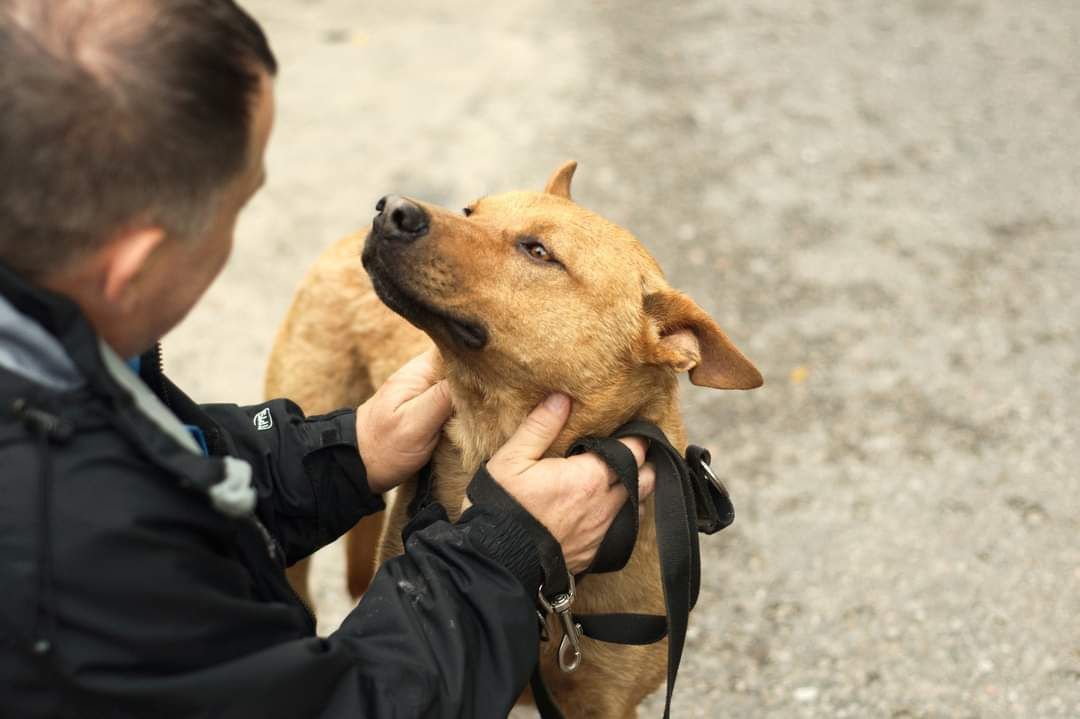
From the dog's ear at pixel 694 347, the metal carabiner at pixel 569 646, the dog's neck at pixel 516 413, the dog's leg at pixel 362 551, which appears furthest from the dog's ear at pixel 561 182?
the dog's leg at pixel 362 551

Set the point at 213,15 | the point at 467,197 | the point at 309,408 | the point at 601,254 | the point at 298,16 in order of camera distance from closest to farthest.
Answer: the point at 213,15 → the point at 601,254 → the point at 309,408 → the point at 467,197 → the point at 298,16

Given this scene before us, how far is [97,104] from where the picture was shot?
4.64ft

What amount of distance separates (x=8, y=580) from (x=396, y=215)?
1.25m

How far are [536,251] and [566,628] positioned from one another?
93 centimetres

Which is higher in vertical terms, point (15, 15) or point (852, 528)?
point (15, 15)

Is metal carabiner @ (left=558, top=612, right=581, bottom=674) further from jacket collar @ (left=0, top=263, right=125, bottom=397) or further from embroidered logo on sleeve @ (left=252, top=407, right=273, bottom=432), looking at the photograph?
jacket collar @ (left=0, top=263, right=125, bottom=397)

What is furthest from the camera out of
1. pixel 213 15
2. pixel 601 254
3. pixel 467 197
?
pixel 467 197

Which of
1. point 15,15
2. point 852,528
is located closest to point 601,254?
point 15,15

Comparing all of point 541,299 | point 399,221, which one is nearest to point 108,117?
point 399,221

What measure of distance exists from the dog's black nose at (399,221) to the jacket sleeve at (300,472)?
50 cm

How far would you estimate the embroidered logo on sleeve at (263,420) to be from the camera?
8.44 ft

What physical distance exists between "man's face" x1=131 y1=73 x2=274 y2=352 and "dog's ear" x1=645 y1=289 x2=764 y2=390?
3.99 feet

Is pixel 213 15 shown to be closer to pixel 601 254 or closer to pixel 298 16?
pixel 601 254

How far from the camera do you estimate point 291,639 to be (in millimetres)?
1822
